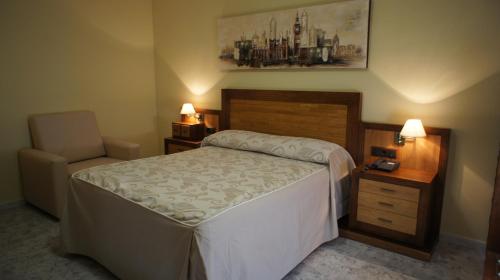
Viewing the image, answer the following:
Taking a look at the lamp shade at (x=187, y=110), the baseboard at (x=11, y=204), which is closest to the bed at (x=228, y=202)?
the lamp shade at (x=187, y=110)

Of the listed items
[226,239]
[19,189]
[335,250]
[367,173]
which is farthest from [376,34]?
[19,189]

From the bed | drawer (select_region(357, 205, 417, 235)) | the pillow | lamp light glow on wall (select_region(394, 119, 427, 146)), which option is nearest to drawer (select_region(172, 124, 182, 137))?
the pillow

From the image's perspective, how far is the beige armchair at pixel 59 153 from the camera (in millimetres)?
3051

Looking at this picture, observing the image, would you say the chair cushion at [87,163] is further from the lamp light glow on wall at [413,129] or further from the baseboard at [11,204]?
the lamp light glow on wall at [413,129]

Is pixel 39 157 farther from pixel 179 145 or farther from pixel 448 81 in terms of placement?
pixel 448 81

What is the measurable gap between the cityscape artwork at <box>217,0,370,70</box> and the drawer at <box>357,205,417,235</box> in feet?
4.07

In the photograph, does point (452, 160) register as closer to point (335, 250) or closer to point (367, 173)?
point (367, 173)

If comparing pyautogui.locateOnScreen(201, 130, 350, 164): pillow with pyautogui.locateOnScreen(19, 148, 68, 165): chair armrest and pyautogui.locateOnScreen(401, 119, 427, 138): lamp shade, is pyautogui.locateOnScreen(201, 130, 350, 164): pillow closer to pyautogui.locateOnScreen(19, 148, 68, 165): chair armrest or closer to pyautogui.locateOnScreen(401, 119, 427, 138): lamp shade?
pyautogui.locateOnScreen(401, 119, 427, 138): lamp shade

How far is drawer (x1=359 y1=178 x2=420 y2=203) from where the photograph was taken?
8.12ft

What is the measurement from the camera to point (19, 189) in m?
3.49

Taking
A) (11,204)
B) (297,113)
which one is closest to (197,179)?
(297,113)

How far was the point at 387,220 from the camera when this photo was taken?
2611mm

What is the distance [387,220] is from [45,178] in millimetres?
2963

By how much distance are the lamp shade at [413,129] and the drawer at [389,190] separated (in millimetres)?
398
